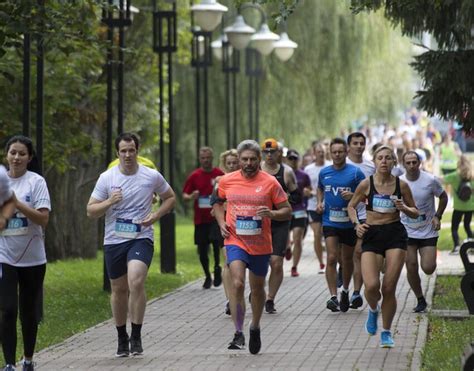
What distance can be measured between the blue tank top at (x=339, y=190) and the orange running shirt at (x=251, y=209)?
380 cm

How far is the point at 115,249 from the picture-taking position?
13312 mm

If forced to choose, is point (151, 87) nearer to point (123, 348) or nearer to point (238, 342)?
point (238, 342)

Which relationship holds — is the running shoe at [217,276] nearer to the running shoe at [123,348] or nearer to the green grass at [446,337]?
the green grass at [446,337]

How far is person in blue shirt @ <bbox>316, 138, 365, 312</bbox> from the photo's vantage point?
56.3 ft

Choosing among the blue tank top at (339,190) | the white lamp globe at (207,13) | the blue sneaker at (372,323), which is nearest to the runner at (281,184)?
the blue tank top at (339,190)

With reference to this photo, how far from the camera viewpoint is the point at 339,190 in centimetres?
1716

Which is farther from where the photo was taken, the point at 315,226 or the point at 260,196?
the point at 315,226

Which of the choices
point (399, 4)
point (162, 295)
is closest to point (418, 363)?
point (399, 4)

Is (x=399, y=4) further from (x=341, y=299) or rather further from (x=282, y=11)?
(x=341, y=299)

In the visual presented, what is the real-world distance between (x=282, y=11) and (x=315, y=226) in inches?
363

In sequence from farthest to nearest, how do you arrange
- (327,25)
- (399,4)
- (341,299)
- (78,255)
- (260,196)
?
(327,25)
(78,255)
(341,299)
(399,4)
(260,196)

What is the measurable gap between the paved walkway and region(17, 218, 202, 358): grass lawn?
1.34 feet

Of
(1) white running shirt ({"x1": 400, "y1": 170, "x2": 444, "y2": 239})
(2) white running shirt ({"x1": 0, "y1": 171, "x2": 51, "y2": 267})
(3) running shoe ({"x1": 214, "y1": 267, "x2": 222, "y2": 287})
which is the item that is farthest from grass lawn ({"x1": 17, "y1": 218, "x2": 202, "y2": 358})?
(1) white running shirt ({"x1": 400, "y1": 170, "x2": 444, "y2": 239})

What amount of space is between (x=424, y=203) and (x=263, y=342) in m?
3.58
